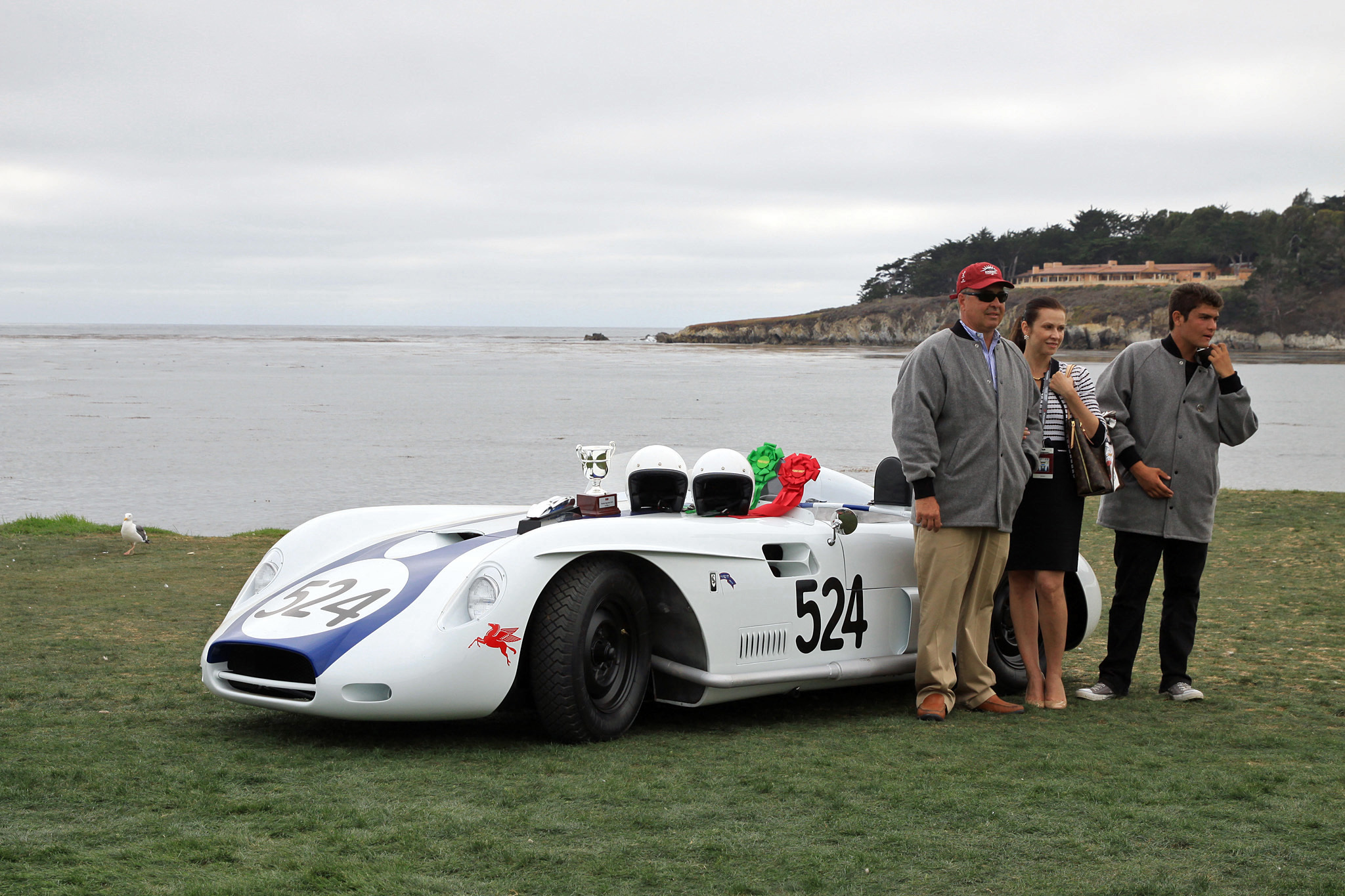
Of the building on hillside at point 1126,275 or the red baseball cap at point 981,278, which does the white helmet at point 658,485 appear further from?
the building on hillside at point 1126,275

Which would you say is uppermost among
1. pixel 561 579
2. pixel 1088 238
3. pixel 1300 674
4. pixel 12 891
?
pixel 1088 238

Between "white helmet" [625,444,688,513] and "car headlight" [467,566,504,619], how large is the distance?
1.33m

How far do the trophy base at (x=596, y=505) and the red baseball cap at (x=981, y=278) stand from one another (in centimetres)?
194

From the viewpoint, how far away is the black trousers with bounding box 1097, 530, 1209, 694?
245 inches

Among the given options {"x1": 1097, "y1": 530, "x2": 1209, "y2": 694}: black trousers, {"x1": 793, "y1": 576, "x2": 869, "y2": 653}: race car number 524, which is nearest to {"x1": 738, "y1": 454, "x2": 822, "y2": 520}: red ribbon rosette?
{"x1": 793, "y1": 576, "x2": 869, "y2": 653}: race car number 524

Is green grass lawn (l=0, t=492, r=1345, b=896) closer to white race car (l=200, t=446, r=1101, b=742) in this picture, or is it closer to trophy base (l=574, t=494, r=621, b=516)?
white race car (l=200, t=446, r=1101, b=742)

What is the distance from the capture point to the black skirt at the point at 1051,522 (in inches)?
236

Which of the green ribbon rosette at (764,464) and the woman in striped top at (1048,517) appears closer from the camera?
the woman in striped top at (1048,517)

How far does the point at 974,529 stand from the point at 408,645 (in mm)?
2728

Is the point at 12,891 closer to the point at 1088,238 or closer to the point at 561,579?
the point at 561,579

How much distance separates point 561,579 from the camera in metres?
5.05

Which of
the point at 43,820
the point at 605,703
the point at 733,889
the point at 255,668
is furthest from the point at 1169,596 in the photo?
the point at 43,820

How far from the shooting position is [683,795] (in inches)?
170

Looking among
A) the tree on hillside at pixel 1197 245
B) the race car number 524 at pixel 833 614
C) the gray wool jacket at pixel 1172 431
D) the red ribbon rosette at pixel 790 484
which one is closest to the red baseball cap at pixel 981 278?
the gray wool jacket at pixel 1172 431
